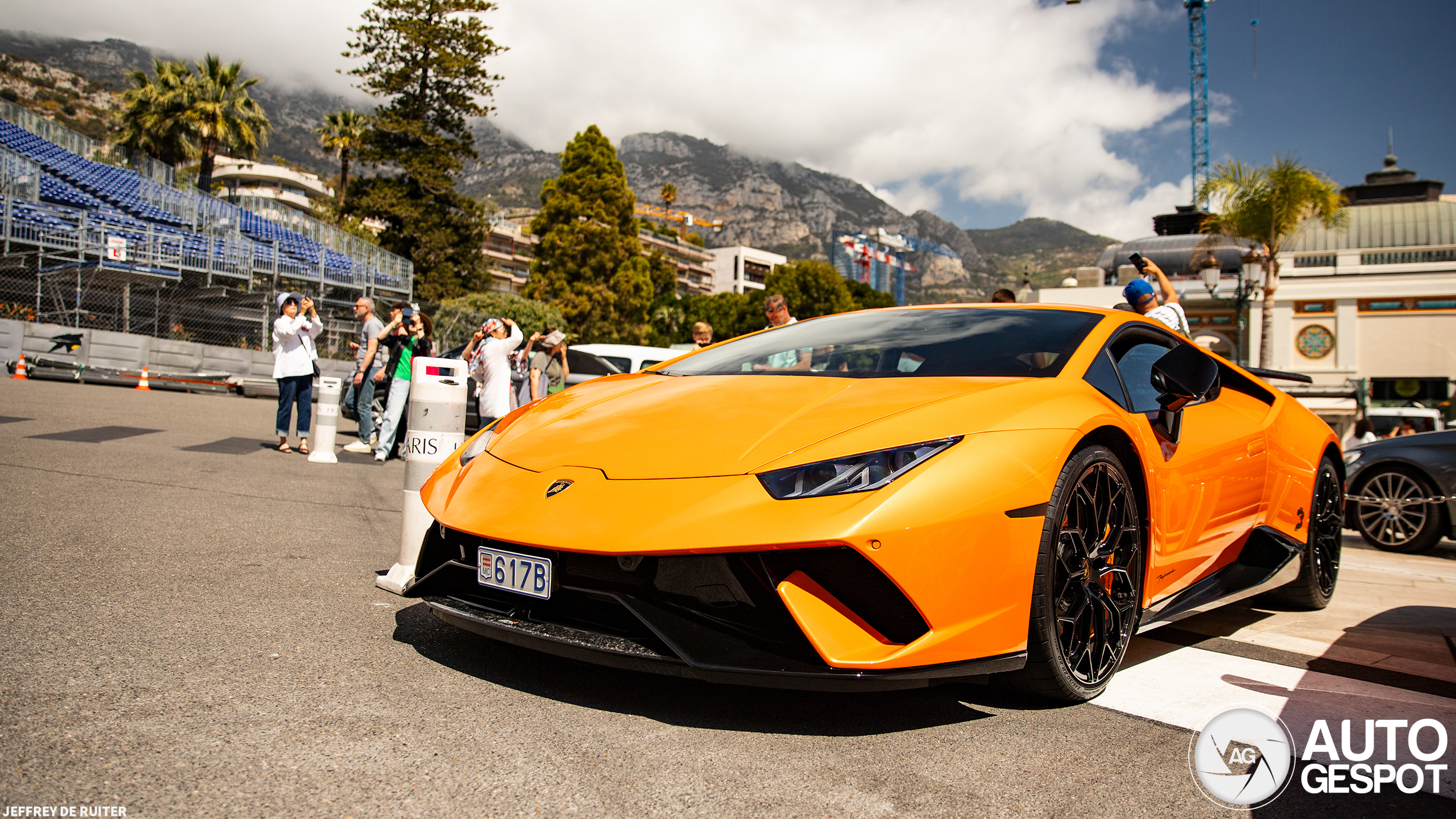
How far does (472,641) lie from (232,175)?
9412 centimetres

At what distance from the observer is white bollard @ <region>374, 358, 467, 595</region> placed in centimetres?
368

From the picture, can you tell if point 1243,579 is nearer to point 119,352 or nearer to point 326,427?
point 326,427

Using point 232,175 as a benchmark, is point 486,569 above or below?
below

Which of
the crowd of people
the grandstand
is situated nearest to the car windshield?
the crowd of people

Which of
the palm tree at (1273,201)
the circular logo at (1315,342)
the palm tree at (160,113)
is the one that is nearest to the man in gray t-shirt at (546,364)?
the palm tree at (1273,201)

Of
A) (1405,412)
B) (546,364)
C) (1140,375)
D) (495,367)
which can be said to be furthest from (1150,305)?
(1405,412)

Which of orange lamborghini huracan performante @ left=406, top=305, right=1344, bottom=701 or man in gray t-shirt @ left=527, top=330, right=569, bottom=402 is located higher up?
man in gray t-shirt @ left=527, top=330, right=569, bottom=402

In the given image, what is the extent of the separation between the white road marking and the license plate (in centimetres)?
167

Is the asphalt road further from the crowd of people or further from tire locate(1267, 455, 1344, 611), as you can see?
the crowd of people

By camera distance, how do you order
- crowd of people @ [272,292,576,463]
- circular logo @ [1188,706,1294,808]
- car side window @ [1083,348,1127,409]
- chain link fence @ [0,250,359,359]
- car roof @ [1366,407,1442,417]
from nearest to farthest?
circular logo @ [1188,706,1294,808] < car side window @ [1083,348,1127,409] < crowd of people @ [272,292,576,463] < car roof @ [1366,407,1442,417] < chain link fence @ [0,250,359,359]

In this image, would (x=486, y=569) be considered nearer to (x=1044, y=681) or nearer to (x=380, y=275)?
(x=1044, y=681)

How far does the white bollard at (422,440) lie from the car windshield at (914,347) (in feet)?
3.87

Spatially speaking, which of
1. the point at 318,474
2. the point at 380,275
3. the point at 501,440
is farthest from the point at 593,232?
the point at 501,440

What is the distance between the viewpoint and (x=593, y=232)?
42188 mm
